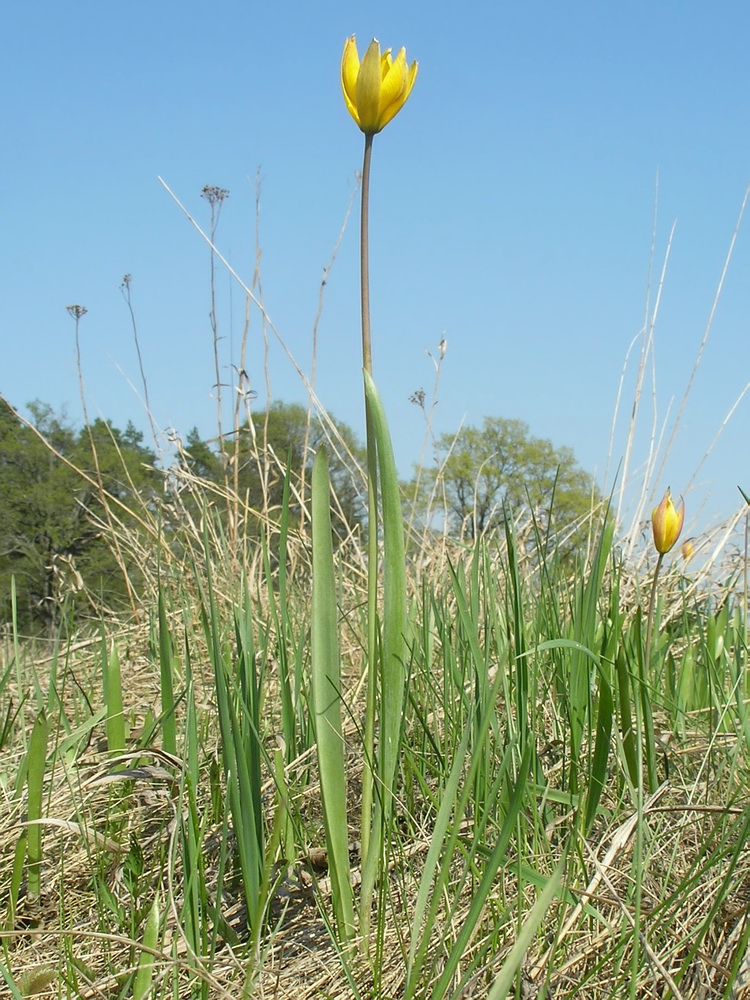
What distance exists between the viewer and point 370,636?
36.9 inches

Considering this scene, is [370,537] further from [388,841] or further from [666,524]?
[666,524]

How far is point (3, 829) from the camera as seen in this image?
46.0 inches

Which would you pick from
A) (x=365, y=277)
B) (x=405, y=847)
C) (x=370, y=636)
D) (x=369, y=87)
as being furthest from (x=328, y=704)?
(x=369, y=87)

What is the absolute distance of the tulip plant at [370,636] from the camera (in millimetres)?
910

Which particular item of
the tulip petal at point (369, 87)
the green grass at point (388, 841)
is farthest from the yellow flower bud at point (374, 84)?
the green grass at point (388, 841)

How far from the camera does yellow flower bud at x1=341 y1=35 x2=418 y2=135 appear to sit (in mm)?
927

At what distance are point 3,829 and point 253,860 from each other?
0.47 metres

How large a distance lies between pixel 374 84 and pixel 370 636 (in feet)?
1.91

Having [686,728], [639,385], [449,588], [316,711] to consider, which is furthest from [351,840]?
[639,385]

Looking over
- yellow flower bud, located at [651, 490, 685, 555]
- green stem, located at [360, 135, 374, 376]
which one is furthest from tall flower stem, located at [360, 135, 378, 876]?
yellow flower bud, located at [651, 490, 685, 555]

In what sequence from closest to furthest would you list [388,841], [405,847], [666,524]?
[388,841], [405,847], [666,524]

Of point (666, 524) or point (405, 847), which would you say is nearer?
point (405, 847)

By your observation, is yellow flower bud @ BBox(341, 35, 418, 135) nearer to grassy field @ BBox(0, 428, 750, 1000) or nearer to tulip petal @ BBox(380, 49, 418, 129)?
tulip petal @ BBox(380, 49, 418, 129)

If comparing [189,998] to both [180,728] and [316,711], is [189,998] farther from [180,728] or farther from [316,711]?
[180,728]
